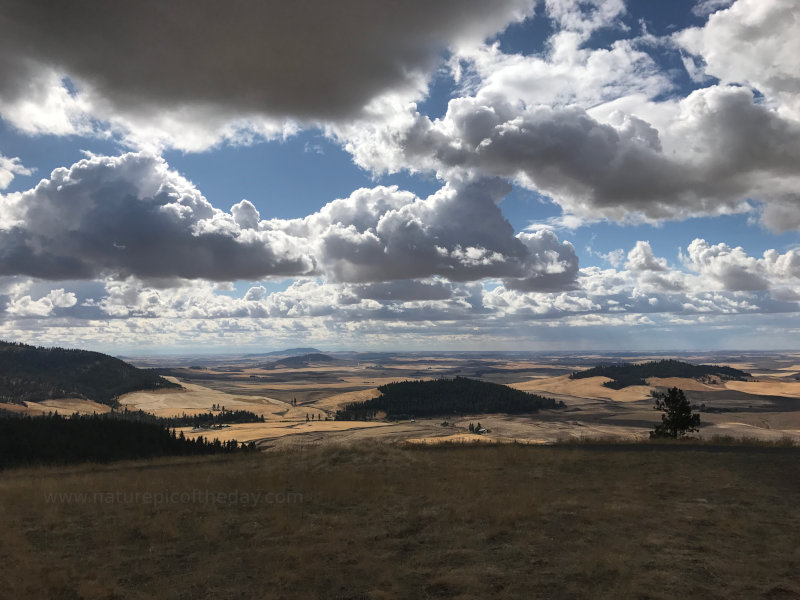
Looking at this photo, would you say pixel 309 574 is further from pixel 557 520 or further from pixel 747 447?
pixel 747 447

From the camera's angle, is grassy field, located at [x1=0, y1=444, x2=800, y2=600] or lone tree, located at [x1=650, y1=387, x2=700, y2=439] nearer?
grassy field, located at [x1=0, y1=444, x2=800, y2=600]

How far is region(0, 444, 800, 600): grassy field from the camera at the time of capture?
48.2 ft

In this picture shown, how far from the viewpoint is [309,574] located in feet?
52.1

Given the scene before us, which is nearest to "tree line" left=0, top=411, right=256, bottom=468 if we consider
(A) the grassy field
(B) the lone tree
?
(A) the grassy field

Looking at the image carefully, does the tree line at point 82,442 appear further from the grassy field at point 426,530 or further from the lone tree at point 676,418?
the lone tree at point 676,418

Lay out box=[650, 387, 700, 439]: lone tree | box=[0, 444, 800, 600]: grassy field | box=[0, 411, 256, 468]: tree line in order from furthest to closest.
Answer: box=[0, 411, 256, 468]: tree line < box=[650, 387, 700, 439]: lone tree < box=[0, 444, 800, 600]: grassy field

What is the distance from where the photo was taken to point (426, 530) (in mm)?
20047

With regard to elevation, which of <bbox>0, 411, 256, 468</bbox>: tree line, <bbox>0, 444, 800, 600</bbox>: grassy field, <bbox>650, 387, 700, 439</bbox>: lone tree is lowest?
<bbox>0, 411, 256, 468</bbox>: tree line

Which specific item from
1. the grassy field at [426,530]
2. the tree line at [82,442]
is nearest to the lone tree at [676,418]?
the grassy field at [426,530]

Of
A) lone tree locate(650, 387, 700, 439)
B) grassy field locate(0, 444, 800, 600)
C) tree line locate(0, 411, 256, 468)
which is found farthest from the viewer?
tree line locate(0, 411, 256, 468)

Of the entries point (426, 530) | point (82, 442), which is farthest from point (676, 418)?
point (82, 442)

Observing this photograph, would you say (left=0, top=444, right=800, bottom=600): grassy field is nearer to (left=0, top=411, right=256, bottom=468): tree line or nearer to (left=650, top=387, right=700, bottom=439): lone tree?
(left=650, top=387, right=700, bottom=439): lone tree

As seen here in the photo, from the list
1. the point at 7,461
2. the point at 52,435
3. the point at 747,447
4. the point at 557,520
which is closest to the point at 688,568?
the point at 557,520

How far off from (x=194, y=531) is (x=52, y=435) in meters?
90.3
